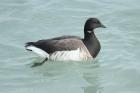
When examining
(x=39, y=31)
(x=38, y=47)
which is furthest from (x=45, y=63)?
(x=39, y=31)

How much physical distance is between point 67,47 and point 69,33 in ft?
5.22

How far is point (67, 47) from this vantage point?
1471cm

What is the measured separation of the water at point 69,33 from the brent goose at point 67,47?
0.20 m

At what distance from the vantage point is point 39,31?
16344 mm

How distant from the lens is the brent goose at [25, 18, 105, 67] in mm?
14594

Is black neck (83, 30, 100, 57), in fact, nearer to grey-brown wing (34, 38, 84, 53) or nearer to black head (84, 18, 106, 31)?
black head (84, 18, 106, 31)

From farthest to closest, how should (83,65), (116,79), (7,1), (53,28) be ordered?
(7,1), (53,28), (83,65), (116,79)

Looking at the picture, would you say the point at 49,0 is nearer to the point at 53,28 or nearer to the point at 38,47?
the point at 53,28

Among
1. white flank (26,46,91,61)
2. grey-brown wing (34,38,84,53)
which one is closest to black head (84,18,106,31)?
grey-brown wing (34,38,84,53)

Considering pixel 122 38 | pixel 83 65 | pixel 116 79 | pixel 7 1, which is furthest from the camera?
pixel 7 1

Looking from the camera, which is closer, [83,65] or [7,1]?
[83,65]

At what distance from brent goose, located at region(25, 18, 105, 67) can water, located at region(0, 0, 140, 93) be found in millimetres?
201

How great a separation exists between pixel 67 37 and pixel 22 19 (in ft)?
9.02

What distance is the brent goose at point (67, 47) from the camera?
14.6 m
